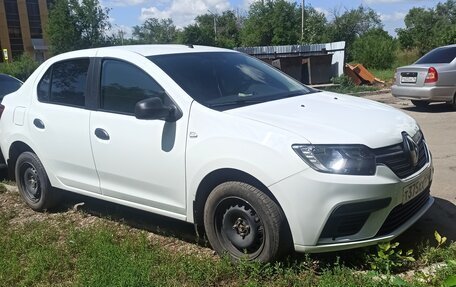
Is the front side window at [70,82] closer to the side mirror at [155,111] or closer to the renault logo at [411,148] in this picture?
the side mirror at [155,111]

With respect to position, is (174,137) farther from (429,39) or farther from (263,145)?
(429,39)

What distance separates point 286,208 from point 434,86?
8.98 metres

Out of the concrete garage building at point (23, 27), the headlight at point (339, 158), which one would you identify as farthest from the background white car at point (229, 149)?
the concrete garage building at point (23, 27)

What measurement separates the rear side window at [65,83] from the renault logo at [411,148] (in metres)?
2.91

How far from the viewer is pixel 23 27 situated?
81188mm

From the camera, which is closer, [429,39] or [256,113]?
[256,113]

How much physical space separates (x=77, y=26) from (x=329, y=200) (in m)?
63.0

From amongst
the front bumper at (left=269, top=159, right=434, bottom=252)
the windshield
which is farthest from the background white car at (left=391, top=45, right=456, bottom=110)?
the front bumper at (left=269, top=159, right=434, bottom=252)

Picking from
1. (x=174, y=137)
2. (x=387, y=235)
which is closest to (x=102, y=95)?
(x=174, y=137)


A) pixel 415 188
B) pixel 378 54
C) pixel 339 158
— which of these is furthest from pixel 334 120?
pixel 378 54

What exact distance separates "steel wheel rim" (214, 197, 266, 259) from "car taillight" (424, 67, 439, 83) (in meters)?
8.88

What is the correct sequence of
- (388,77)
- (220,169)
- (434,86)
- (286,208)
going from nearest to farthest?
(286,208)
(220,169)
(434,86)
(388,77)

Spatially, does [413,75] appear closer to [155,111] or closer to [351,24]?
[155,111]

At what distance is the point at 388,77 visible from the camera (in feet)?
75.5
